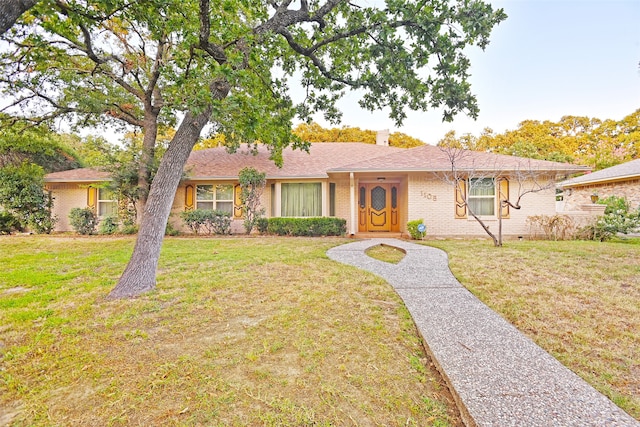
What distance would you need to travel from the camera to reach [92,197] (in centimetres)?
1302

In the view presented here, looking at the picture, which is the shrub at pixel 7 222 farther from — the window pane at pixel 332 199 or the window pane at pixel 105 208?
the window pane at pixel 332 199

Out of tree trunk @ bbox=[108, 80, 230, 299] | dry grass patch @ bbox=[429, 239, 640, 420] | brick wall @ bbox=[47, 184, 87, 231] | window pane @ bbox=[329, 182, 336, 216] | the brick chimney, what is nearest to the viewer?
dry grass patch @ bbox=[429, 239, 640, 420]

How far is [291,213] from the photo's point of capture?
40.0 ft

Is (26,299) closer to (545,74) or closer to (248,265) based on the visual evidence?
(248,265)

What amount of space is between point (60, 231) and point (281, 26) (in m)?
14.2

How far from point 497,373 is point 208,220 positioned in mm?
11198

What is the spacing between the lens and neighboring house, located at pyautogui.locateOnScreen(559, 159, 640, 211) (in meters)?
12.2

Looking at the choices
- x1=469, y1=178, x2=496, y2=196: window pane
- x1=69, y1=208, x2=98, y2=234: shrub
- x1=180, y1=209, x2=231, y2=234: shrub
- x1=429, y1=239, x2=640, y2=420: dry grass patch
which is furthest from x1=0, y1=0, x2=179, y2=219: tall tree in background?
x1=469, y1=178, x2=496, y2=196: window pane

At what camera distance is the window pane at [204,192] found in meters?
12.6

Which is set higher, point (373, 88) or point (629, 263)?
point (373, 88)

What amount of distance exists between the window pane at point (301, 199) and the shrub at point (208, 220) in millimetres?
2418

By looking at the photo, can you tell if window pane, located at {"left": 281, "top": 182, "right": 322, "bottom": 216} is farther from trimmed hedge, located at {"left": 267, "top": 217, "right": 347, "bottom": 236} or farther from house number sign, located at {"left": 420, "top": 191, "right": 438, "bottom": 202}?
house number sign, located at {"left": 420, "top": 191, "right": 438, "bottom": 202}

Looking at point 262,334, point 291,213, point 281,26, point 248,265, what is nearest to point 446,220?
point 291,213

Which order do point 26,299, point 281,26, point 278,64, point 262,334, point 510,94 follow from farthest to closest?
point 510,94 < point 278,64 < point 281,26 < point 26,299 < point 262,334
